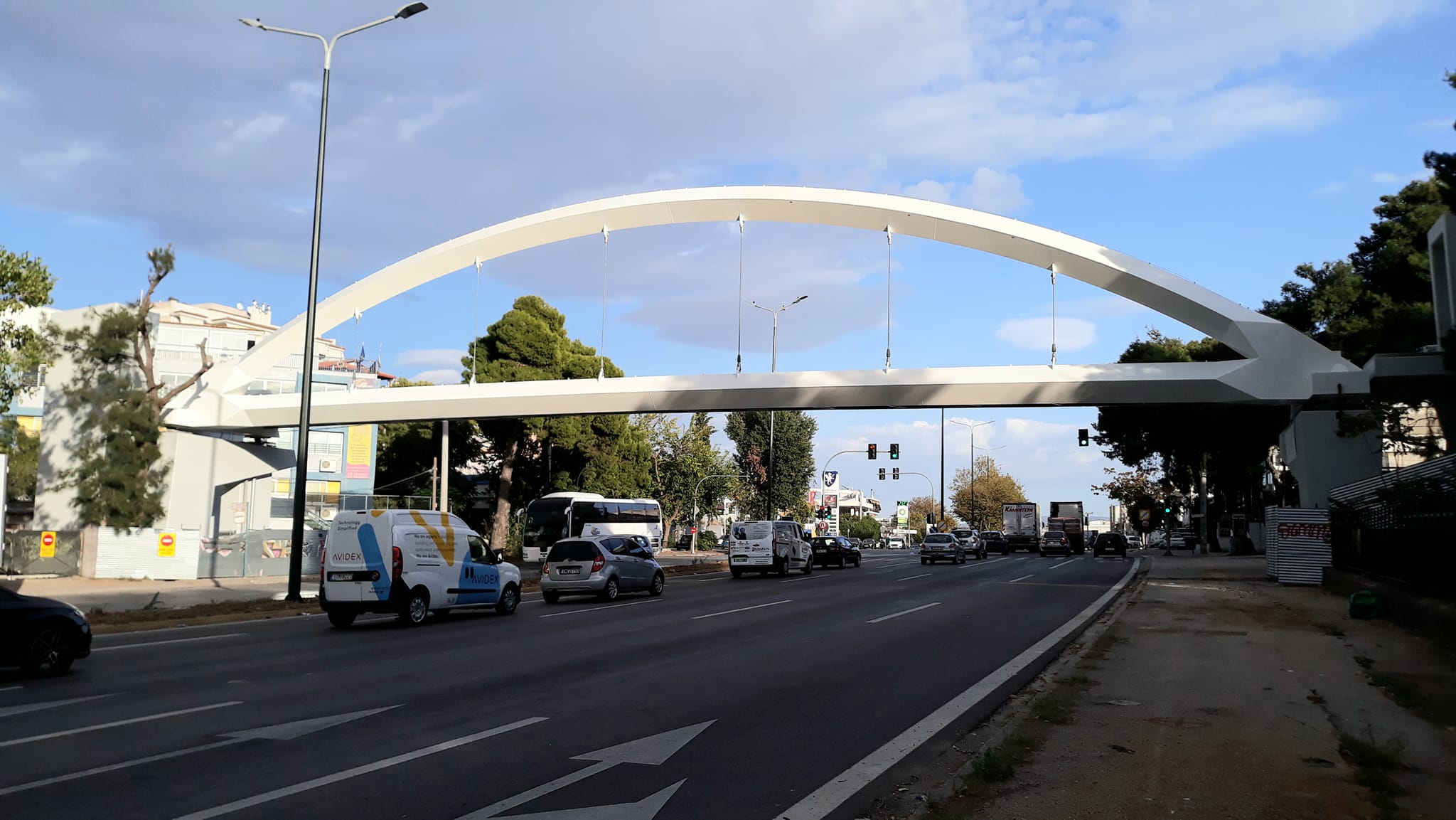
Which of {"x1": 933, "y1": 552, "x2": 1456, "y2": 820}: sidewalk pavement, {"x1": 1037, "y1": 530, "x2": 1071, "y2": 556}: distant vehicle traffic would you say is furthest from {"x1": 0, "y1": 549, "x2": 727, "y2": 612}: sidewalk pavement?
{"x1": 1037, "y1": 530, "x2": 1071, "y2": 556}: distant vehicle traffic

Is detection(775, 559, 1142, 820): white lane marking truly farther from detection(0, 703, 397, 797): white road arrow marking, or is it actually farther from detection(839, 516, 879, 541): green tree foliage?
detection(839, 516, 879, 541): green tree foliage

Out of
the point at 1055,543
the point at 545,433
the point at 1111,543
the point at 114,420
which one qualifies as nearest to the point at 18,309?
the point at 114,420

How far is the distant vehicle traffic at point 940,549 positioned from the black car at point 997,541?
18287 millimetres

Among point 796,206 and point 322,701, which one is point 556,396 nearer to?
point 796,206

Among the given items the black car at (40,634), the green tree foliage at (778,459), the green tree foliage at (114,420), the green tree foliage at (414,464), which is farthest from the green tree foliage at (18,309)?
the green tree foliage at (778,459)

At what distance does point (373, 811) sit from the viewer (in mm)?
5945

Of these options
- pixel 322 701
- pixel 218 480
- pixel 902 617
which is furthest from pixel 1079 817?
pixel 218 480

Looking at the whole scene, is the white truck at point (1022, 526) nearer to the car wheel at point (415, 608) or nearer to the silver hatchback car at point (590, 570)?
the silver hatchback car at point (590, 570)

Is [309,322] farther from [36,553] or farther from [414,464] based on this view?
[414,464]

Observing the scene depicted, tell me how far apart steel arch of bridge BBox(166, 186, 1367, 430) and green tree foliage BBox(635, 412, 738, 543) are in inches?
1175

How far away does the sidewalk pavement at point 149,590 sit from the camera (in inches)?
936

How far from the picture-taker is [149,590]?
2758cm

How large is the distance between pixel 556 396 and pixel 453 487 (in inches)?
1181

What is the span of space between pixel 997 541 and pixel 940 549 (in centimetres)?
2407
